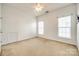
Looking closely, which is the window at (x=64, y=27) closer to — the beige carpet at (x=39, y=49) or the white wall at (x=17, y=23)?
the beige carpet at (x=39, y=49)

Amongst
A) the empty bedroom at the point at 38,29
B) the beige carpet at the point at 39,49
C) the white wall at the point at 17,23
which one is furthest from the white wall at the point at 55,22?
the white wall at the point at 17,23

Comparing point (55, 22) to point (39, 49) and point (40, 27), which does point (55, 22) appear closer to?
point (40, 27)

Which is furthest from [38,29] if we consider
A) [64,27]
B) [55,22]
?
[64,27]

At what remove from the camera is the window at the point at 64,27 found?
180 cm

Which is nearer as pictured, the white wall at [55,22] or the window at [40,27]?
the white wall at [55,22]

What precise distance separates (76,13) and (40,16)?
25.0 inches

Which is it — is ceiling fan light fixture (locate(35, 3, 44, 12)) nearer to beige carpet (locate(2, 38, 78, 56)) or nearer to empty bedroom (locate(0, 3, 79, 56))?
empty bedroom (locate(0, 3, 79, 56))

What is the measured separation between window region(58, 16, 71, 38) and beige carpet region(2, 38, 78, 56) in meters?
0.17

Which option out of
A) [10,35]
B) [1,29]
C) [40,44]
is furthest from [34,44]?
[1,29]

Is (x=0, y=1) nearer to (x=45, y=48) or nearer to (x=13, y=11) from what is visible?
(x=13, y=11)

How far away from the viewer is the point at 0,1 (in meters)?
1.68

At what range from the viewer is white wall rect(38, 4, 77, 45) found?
69.4 inches

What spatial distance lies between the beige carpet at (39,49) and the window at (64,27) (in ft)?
0.57

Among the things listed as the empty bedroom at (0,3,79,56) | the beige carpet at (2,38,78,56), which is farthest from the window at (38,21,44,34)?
the beige carpet at (2,38,78,56)
